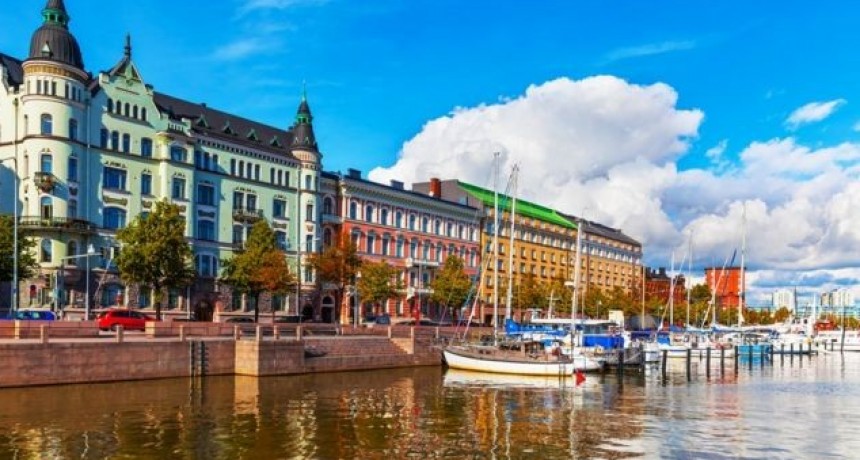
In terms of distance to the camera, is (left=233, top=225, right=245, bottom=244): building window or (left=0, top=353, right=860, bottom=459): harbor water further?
(left=233, top=225, right=245, bottom=244): building window

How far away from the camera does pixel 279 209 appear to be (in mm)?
90750

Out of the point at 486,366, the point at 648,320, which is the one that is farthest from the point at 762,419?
the point at 648,320

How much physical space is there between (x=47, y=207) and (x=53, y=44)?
13237mm

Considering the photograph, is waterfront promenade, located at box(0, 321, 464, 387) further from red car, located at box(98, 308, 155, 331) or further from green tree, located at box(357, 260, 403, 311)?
green tree, located at box(357, 260, 403, 311)

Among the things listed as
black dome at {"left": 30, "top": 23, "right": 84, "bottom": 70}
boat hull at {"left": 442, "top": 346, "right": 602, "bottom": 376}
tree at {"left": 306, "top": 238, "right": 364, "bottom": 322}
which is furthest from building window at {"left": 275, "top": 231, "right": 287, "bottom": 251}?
boat hull at {"left": 442, "top": 346, "right": 602, "bottom": 376}

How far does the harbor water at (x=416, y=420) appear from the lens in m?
31.4

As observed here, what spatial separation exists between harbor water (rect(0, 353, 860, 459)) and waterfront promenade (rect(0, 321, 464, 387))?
120cm

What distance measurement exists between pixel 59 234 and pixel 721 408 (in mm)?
52410

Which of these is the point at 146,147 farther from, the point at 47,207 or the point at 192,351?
the point at 192,351

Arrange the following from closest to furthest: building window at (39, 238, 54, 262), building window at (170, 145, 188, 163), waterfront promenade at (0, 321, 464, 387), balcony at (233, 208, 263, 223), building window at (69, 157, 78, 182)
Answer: waterfront promenade at (0, 321, 464, 387), building window at (39, 238, 54, 262), building window at (69, 157, 78, 182), building window at (170, 145, 188, 163), balcony at (233, 208, 263, 223)

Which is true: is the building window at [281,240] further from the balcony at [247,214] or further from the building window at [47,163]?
the building window at [47,163]

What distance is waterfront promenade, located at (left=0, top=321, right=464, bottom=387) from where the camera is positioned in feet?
151

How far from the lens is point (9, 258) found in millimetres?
62750

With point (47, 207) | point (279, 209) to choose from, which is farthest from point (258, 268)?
point (47, 207)
